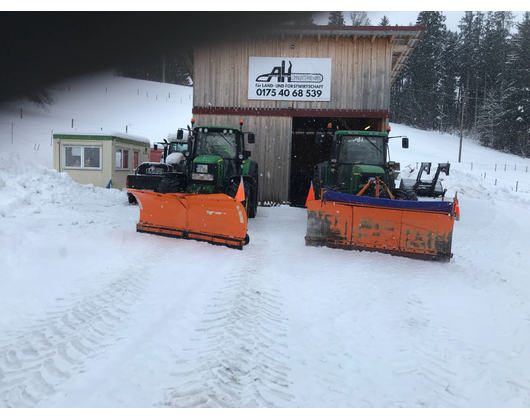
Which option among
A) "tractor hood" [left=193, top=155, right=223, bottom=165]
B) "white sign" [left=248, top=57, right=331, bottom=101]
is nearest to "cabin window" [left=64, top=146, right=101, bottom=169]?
"white sign" [left=248, top=57, right=331, bottom=101]

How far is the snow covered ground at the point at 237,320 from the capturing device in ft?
8.65

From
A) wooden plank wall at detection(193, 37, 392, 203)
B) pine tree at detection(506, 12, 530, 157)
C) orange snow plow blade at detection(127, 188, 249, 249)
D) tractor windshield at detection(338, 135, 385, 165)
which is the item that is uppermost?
pine tree at detection(506, 12, 530, 157)

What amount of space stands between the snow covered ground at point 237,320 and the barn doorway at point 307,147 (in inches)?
345

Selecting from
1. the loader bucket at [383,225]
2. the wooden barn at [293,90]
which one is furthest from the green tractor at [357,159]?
the wooden barn at [293,90]

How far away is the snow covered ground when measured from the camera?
2637mm

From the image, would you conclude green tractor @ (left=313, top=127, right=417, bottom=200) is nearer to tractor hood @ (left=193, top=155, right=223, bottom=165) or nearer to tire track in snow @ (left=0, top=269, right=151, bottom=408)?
tractor hood @ (left=193, top=155, right=223, bottom=165)

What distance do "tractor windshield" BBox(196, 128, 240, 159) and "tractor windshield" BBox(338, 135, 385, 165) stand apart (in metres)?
2.64

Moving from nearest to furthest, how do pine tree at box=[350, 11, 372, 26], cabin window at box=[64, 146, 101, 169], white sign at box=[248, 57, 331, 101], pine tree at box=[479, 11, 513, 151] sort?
1. pine tree at box=[350, 11, 372, 26]
2. white sign at box=[248, 57, 331, 101]
3. cabin window at box=[64, 146, 101, 169]
4. pine tree at box=[479, 11, 513, 151]

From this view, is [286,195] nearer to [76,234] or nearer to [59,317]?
[76,234]

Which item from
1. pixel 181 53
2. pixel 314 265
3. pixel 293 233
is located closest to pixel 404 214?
pixel 314 265

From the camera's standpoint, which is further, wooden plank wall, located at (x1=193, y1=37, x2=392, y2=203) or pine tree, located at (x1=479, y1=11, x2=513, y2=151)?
pine tree, located at (x1=479, y1=11, x2=513, y2=151)

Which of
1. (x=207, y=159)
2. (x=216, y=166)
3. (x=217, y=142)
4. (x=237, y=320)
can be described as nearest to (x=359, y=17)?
(x=237, y=320)

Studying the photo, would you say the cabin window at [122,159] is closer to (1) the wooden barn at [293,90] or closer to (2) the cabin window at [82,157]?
(2) the cabin window at [82,157]

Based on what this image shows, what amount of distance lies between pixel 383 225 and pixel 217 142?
16.6 ft
